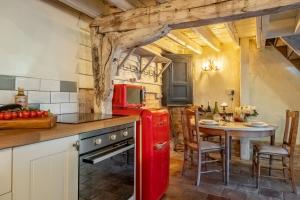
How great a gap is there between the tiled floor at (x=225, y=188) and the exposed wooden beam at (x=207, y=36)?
216 centimetres

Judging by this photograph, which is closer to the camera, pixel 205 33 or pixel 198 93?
pixel 205 33

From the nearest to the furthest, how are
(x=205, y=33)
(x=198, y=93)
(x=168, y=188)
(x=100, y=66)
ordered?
1. (x=100, y=66)
2. (x=168, y=188)
3. (x=205, y=33)
4. (x=198, y=93)

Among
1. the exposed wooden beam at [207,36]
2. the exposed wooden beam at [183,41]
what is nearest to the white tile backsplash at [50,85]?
the exposed wooden beam at [183,41]

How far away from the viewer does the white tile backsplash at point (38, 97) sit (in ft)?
6.23

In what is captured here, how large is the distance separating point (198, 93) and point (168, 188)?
2.87m

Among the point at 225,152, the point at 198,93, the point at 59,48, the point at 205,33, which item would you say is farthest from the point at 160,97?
the point at 59,48

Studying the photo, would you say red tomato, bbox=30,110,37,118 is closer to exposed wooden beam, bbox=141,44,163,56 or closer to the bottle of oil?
the bottle of oil

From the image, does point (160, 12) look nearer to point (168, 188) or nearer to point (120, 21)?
point (120, 21)

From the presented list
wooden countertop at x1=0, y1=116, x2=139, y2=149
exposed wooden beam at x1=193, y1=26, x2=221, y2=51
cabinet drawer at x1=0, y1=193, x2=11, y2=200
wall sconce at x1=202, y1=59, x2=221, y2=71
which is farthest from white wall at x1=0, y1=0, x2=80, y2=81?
wall sconce at x1=202, y1=59, x2=221, y2=71

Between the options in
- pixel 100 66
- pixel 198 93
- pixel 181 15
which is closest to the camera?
pixel 181 15

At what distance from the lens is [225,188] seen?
2721 mm

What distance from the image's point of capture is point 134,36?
2133 millimetres

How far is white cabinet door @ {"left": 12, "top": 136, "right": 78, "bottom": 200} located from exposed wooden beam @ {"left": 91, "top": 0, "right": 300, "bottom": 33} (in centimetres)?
125

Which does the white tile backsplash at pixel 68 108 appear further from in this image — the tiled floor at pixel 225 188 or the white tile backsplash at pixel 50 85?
Answer: the tiled floor at pixel 225 188
